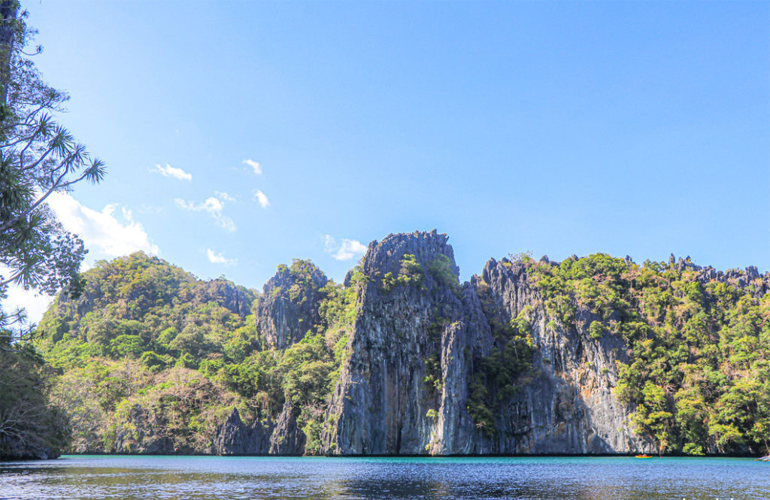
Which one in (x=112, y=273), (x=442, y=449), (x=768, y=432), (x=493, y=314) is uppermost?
(x=112, y=273)

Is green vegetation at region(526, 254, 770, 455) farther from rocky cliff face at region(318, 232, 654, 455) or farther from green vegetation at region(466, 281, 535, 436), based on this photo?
green vegetation at region(466, 281, 535, 436)

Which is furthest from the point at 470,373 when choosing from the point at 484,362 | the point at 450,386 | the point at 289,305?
the point at 289,305

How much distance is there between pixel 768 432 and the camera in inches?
1983

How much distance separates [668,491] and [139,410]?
63482 millimetres

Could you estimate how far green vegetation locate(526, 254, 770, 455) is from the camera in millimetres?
53125

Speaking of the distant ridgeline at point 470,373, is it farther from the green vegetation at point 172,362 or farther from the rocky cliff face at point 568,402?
the green vegetation at point 172,362

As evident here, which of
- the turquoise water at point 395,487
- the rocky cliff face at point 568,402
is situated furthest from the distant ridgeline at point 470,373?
the turquoise water at point 395,487

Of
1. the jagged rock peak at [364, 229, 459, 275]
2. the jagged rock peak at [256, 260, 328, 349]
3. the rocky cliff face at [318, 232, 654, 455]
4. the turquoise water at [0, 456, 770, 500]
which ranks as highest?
the jagged rock peak at [364, 229, 459, 275]

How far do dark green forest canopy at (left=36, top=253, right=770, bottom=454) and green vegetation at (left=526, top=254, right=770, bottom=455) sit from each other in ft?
0.52

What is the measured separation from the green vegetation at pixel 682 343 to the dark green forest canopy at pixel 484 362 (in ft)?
0.52

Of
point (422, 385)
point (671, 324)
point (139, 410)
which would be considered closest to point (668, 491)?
point (422, 385)

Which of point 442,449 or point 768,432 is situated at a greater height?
point 768,432

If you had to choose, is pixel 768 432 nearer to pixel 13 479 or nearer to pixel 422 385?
pixel 422 385

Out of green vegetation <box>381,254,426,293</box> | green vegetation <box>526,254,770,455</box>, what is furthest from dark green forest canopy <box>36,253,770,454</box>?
green vegetation <box>381,254,426,293</box>
